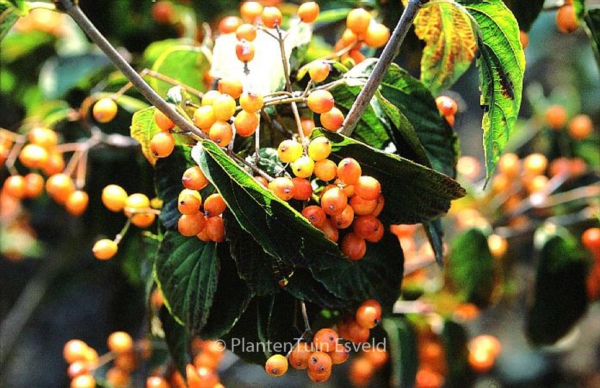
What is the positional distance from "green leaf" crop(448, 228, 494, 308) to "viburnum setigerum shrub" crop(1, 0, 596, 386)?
587 mm

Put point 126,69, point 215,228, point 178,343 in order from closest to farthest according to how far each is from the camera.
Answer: point 126,69
point 215,228
point 178,343

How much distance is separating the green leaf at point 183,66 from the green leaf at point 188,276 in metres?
0.41

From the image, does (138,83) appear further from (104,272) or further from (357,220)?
(104,272)

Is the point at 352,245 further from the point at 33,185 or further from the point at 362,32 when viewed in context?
the point at 33,185

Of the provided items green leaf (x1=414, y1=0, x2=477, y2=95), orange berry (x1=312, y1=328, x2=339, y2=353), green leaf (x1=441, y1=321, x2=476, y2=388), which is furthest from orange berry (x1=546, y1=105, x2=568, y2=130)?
orange berry (x1=312, y1=328, x2=339, y2=353)

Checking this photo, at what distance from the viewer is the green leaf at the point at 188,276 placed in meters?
1.11

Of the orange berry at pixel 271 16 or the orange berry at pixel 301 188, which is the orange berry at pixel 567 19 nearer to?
the orange berry at pixel 271 16

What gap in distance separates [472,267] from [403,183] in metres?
0.85

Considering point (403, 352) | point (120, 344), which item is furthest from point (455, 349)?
point (120, 344)

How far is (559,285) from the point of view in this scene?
171 cm

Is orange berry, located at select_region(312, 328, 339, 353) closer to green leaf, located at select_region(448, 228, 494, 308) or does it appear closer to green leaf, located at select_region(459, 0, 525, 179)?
green leaf, located at select_region(459, 0, 525, 179)

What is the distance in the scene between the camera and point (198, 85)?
148cm

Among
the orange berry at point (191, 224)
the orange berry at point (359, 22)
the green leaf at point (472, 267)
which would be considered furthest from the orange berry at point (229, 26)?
the green leaf at point (472, 267)

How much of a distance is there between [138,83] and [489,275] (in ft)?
3.79
